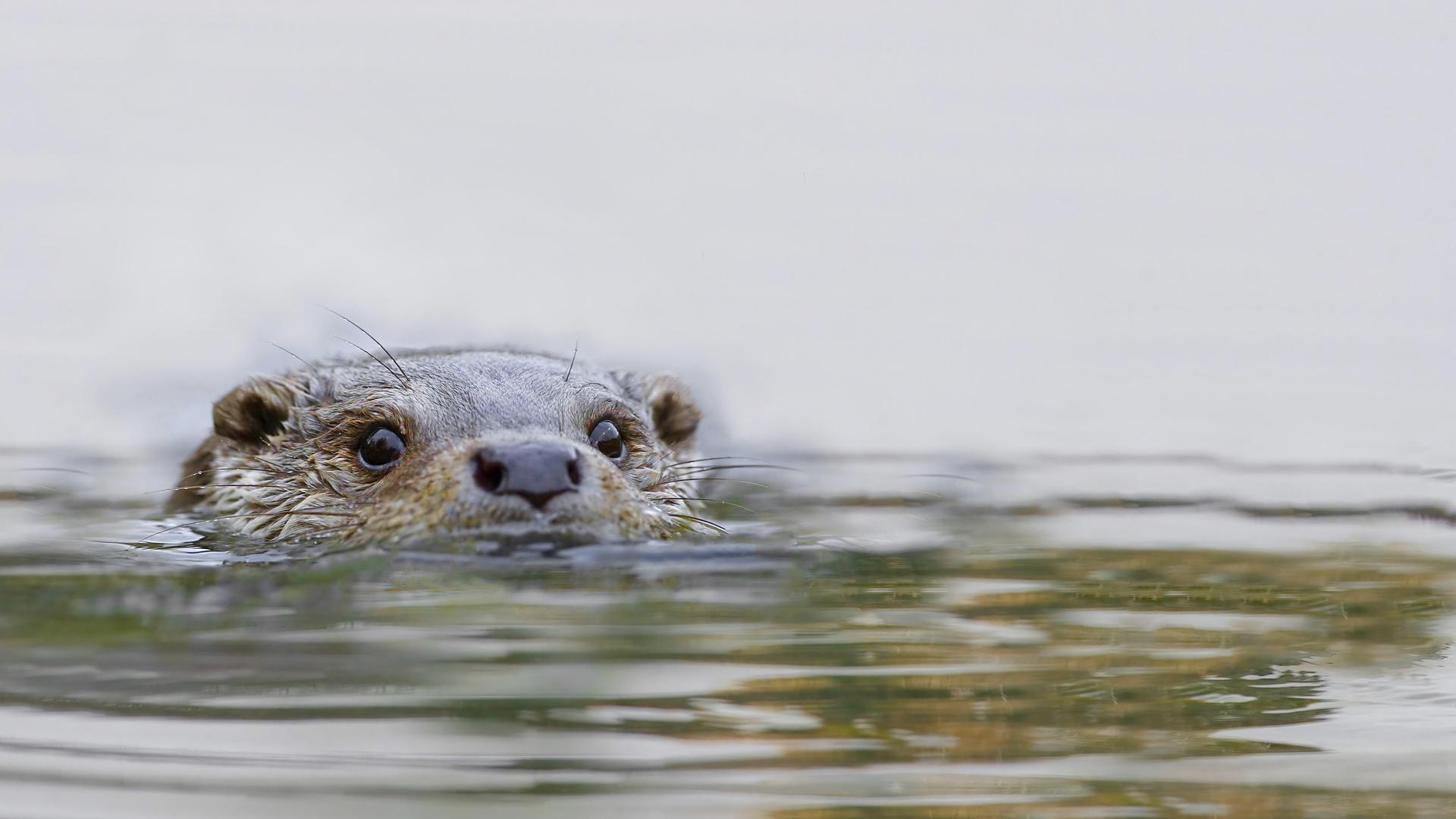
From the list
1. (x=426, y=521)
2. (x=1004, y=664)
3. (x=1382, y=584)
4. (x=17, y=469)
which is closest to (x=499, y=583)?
(x=426, y=521)

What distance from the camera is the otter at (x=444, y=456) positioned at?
4773mm

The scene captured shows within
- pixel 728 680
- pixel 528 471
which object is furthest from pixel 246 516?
pixel 728 680

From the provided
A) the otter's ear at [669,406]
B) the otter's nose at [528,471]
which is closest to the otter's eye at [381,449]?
the otter's nose at [528,471]

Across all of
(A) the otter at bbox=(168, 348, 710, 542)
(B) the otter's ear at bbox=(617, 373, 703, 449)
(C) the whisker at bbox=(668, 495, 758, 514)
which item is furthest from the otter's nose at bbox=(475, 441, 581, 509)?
(B) the otter's ear at bbox=(617, 373, 703, 449)

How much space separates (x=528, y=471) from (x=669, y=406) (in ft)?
7.87

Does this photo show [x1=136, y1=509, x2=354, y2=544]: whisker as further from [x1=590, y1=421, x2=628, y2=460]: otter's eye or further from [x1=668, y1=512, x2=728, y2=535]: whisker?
[x1=668, y1=512, x2=728, y2=535]: whisker

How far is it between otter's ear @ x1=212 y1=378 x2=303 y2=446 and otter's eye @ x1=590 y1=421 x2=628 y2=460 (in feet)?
4.21

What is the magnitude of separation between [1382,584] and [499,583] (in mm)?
2704

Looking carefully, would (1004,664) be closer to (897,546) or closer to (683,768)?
(683,768)

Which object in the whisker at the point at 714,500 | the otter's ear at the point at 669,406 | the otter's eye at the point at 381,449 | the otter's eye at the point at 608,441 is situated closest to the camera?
the otter's eye at the point at 381,449

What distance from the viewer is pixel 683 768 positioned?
9.27ft

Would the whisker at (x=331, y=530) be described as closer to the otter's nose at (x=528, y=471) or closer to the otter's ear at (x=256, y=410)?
the otter's nose at (x=528, y=471)

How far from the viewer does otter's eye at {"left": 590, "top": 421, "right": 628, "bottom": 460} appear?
18.8 ft

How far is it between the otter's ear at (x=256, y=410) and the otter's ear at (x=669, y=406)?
1.49 meters
